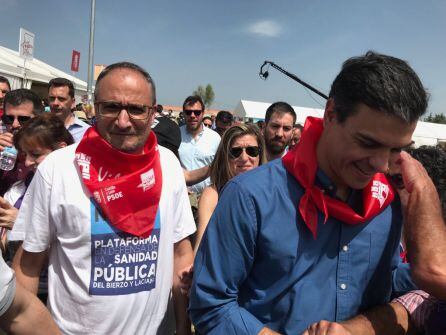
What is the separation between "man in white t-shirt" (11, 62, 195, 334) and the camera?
165 centimetres

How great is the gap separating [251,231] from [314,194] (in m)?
0.26

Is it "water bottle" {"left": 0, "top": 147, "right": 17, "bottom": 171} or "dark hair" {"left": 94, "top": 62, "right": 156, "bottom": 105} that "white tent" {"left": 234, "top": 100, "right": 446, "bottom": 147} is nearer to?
"water bottle" {"left": 0, "top": 147, "right": 17, "bottom": 171}

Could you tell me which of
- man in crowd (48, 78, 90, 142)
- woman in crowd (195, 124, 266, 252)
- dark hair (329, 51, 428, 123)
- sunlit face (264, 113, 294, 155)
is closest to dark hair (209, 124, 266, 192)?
woman in crowd (195, 124, 266, 252)

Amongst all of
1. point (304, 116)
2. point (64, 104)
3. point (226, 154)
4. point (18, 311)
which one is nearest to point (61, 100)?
point (64, 104)

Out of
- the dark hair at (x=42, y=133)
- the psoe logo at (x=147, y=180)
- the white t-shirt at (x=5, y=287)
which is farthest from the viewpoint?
the dark hair at (x=42, y=133)

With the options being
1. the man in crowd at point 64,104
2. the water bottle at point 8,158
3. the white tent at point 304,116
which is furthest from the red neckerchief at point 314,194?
the white tent at point 304,116

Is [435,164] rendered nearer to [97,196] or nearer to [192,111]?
[97,196]

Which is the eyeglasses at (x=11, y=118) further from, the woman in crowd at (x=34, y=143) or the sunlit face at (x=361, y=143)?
the sunlit face at (x=361, y=143)

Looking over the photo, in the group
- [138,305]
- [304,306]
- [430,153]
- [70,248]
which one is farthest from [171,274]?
[430,153]

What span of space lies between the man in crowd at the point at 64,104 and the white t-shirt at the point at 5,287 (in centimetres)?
300

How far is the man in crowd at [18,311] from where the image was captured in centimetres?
112

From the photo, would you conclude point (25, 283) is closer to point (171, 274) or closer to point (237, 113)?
point (171, 274)

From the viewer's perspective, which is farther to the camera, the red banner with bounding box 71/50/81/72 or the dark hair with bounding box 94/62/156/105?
the red banner with bounding box 71/50/81/72

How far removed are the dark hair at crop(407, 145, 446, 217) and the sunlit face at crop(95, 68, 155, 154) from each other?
1.52 m
